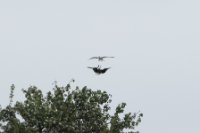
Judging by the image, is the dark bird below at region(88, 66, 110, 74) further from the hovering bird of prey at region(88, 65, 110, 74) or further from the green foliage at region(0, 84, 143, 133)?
the green foliage at region(0, 84, 143, 133)

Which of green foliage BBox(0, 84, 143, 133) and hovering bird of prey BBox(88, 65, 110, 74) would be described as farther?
green foliage BBox(0, 84, 143, 133)

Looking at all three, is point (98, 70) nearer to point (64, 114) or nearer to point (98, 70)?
point (98, 70)

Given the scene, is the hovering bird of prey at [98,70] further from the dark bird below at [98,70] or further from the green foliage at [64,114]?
the green foliage at [64,114]

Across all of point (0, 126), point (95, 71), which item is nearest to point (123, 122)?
point (0, 126)

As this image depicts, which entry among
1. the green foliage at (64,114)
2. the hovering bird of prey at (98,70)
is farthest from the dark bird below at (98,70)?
the green foliage at (64,114)

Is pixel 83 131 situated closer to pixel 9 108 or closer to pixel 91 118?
pixel 91 118

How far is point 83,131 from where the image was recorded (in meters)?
38.2

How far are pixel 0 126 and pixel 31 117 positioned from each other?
26.6 ft

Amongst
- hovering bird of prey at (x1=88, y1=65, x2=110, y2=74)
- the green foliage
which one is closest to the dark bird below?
hovering bird of prey at (x1=88, y1=65, x2=110, y2=74)

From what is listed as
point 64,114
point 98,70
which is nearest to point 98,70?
point 98,70

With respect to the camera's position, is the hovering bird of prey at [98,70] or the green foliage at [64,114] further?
the green foliage at [64,114]

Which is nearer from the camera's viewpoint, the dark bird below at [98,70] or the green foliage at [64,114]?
the dark bird below at [98,70]

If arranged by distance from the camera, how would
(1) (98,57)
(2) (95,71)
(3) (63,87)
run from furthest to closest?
(3) (63,87) → (2) (95,71) → (1) (98,57)

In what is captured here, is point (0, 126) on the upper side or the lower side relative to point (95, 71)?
upper
